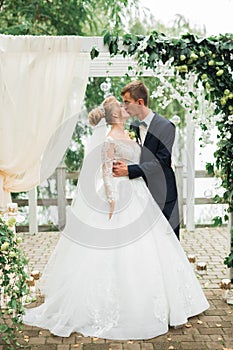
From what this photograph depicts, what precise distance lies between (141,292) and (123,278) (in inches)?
6.2

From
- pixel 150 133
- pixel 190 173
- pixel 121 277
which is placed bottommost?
pixel 121 277

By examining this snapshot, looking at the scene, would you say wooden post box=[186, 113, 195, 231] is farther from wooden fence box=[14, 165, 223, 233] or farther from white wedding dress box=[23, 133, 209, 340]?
white wedding dress box=[23, 133, 209, 340]

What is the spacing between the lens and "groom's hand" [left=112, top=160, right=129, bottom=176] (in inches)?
146

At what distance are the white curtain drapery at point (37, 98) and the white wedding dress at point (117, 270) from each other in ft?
2.50

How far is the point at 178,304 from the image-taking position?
345 centimetres

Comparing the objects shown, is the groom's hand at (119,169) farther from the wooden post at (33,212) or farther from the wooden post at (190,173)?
the wooden post at (33,212)

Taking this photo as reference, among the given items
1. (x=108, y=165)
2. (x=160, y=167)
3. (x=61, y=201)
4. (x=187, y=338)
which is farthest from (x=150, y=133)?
(x=61, y=201)

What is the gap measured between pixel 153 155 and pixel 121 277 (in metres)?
1.03

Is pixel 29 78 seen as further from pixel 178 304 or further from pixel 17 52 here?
pixel 178 304

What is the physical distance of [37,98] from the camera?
4.31 m

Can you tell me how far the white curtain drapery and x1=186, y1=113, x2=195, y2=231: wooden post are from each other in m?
2.28

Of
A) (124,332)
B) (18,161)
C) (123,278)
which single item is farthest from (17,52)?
(124,332)

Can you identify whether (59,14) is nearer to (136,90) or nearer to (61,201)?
(61,201)

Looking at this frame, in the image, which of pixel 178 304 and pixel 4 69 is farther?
pixel 4 69
